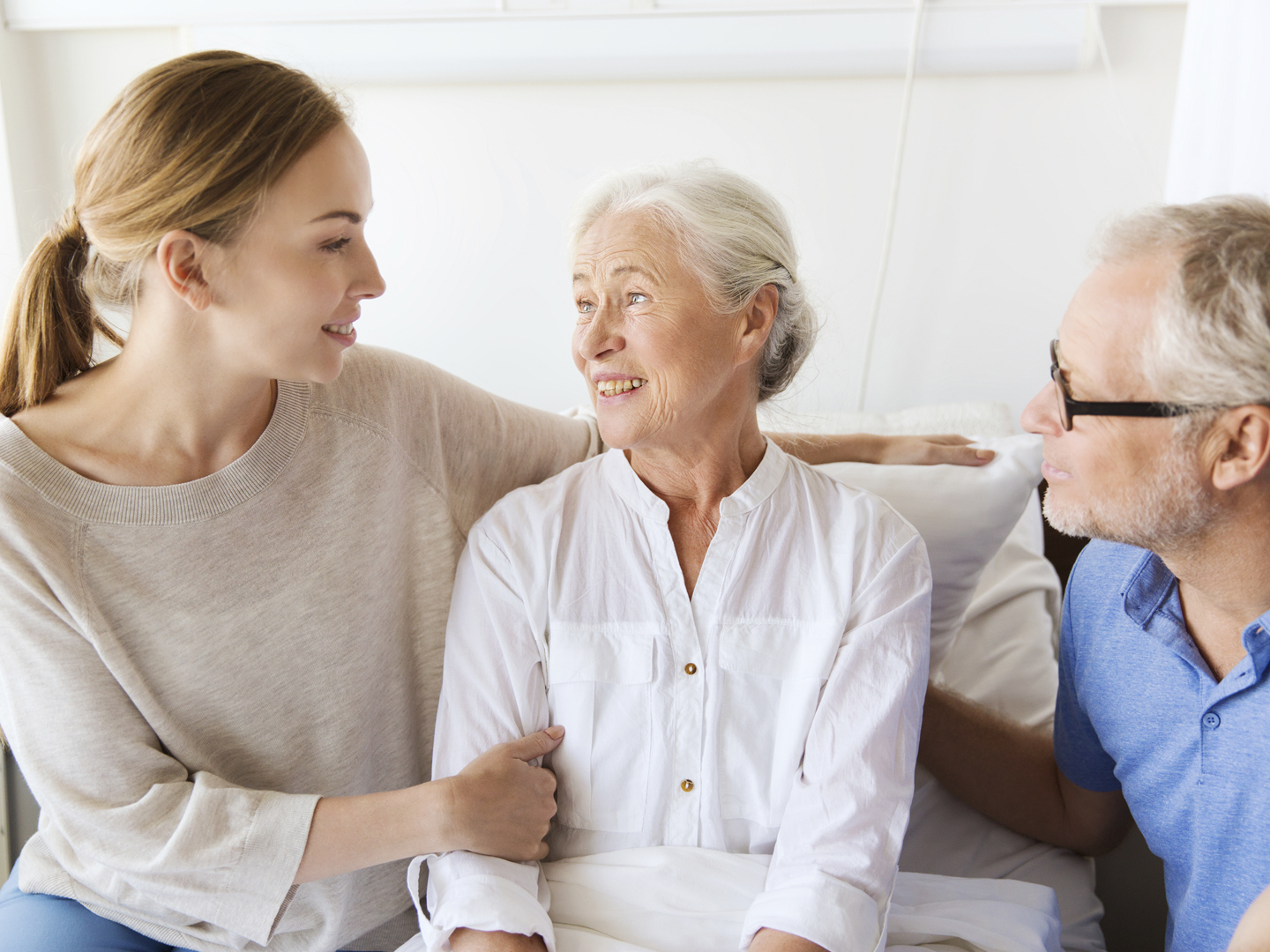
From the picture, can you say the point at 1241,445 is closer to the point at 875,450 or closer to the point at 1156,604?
the point at 1156,604

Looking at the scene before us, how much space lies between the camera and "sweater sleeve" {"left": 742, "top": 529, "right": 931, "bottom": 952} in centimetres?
117

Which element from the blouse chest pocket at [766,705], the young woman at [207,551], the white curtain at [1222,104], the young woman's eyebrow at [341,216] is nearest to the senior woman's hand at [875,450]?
the blouse chest pocket at [766,705]

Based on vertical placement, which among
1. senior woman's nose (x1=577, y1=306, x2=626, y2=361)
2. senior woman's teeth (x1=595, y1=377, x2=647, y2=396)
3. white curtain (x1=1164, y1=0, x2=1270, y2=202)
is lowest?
senior woman's teeth (x1=595, y1=377, x2=647, y2=396)

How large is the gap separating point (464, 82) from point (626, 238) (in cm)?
101

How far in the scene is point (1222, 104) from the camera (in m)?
1.70

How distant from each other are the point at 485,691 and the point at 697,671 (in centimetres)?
29

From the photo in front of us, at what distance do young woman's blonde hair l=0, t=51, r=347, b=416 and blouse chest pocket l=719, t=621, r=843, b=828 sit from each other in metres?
0.85

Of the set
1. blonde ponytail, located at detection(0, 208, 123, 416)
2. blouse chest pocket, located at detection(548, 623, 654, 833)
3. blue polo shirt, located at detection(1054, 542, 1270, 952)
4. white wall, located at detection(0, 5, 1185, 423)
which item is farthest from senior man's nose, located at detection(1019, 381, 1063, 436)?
blonde ponytail, located at detection(0, 208, 123, 416)

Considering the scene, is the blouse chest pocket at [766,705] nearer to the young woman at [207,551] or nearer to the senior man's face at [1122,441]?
the young woman at [207,551]

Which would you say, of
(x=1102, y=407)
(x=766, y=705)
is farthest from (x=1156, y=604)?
(x=766, y=705)

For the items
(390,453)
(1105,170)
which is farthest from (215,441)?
A: (1105,170)

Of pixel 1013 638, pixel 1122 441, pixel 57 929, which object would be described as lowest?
pixel 57 929

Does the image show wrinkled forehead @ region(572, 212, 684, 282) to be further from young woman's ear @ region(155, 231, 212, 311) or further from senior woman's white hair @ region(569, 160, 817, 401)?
young woman's ear @ region(155, 231, 212, 311)

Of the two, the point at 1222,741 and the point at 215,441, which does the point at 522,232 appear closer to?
the point at 215,441
